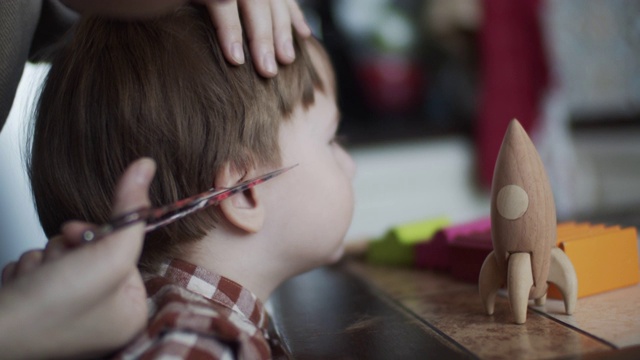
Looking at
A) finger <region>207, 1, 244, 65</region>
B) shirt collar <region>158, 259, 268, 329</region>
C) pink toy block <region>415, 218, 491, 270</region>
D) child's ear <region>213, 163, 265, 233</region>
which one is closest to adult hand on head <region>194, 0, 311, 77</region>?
finger <region>207, 1, 244, 65</region>

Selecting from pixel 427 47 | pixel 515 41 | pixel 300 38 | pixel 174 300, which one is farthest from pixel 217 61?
pixel 427 47

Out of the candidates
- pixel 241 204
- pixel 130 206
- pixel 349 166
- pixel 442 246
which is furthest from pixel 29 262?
pixel 442 246

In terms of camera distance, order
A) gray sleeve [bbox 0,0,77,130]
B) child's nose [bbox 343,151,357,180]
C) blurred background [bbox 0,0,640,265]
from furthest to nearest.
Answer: blurred background [bbox 0,0,640,265], child's nose [bbox 343,151,357,180], gray sleeve [bbox 0,0,77,130]

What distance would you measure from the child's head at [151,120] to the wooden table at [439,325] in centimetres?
17

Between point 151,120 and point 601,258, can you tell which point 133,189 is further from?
point 601,258

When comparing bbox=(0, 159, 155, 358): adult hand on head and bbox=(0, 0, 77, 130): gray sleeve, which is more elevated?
bbox=(0, 0, 77, 130): gray sleeve

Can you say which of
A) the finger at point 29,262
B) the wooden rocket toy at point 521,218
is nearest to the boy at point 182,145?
the finger at point 29,262

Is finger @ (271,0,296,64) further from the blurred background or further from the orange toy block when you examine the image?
the blurred background

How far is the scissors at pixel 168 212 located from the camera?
509 mm

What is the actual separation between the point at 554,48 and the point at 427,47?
1.55 ft

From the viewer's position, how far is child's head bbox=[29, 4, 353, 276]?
73 cm

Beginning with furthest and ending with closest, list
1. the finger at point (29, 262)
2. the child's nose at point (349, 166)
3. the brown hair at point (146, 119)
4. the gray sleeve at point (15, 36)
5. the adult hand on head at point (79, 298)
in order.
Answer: the child's nose at point (349, 166) < the gray sleeve at point (15, 36) < the brown hair at point (146, 119) < the finger at point (29, 262) < the adult hand on head at point (79, 298)

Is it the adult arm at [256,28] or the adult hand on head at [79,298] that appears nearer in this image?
the adult hand on head at [79,298]

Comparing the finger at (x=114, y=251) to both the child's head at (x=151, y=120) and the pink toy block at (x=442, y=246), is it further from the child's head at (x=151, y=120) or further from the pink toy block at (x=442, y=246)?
the pink toy block at (x=442, y=246)
